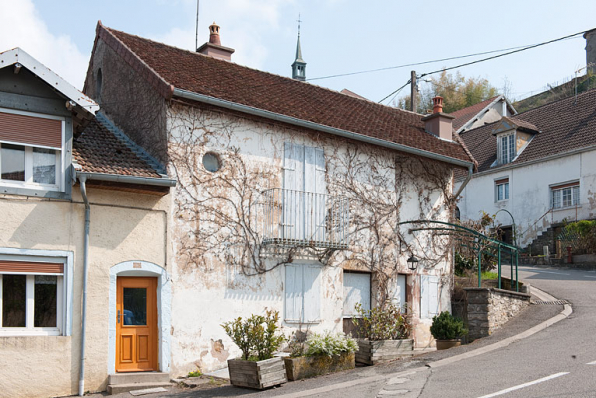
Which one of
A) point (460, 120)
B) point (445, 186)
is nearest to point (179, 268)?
point (445, 186)

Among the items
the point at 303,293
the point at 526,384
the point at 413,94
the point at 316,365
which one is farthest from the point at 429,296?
the point at 413,94

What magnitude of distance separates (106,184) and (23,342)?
3070 millimetres

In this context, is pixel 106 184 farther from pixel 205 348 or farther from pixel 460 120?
pixel 460 120

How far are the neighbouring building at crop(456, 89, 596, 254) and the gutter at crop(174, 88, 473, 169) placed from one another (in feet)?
39.2

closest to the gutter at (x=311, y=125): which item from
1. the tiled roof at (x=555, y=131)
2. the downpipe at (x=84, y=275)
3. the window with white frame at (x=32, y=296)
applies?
the downpipe at (x=84, y=275)

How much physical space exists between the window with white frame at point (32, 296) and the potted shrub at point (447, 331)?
25.6 ft

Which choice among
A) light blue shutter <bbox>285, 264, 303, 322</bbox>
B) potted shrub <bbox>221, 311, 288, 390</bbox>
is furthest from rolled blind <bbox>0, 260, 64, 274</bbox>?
light blue shutter <bbox>285, 264, 303, 322</bbox>

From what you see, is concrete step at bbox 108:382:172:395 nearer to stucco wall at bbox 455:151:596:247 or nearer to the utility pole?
the utility pole

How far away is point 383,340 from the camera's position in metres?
13.7

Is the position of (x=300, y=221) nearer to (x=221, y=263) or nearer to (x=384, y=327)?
(x=221, y=263)

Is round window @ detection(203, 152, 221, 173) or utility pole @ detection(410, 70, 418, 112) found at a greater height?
utility pole @ detection(410, 70, 418, 112)

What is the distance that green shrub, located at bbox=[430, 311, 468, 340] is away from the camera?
1522 cm

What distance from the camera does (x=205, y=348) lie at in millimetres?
13711

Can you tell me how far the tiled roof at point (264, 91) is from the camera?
1467 cm
